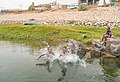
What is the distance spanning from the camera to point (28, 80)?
27578 millimetres

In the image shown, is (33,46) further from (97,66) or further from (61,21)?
(61,21)

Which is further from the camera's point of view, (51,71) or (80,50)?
(80,50)

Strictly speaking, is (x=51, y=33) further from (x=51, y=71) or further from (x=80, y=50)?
(x=51, y=71)

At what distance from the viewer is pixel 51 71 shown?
102 ft

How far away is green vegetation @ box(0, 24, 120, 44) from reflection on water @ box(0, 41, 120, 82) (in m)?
13.2

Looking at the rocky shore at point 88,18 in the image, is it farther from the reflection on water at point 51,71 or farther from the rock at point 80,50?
the reflection on water at point 51,71

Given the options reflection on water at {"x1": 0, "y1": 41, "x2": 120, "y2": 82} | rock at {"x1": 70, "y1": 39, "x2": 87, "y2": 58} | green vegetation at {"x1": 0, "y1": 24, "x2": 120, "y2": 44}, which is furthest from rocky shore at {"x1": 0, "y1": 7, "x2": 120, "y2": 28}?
reflection on water at {"x1": 0, "y1": 41, "x2": 120, "y2": 82}

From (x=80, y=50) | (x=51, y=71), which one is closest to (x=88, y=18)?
(x=80, y=50)

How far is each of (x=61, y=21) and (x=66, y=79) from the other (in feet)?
157

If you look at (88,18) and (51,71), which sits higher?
(88,18)

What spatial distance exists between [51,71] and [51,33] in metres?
26.1

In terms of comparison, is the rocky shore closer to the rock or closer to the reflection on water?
the rock

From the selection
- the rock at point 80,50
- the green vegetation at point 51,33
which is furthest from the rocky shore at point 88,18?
the rock at point 80,50

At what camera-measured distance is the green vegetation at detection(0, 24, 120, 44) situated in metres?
52.6
